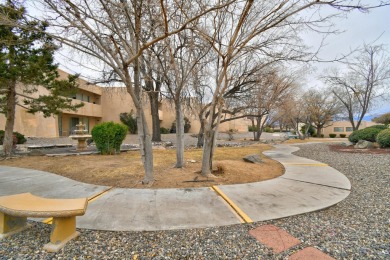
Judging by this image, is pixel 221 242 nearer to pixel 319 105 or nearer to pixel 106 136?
pixel 106 136

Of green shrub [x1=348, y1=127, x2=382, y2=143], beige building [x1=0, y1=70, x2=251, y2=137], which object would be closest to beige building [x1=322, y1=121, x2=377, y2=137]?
beige building [x1=0, y1=70, x2=251, y2=137]

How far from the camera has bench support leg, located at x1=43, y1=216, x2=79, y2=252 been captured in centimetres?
233

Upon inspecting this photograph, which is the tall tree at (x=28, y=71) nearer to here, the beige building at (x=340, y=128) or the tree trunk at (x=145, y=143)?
the tree trunk at (x=145, y=143)

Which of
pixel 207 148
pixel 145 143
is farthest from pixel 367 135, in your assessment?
pixel 145 143

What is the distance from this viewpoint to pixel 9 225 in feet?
8.75

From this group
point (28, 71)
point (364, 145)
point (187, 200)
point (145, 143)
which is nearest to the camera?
point (187, 200)

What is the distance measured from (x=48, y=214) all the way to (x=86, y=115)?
23.9 meters

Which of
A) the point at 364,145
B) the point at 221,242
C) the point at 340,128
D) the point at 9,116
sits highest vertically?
the point at 9,116

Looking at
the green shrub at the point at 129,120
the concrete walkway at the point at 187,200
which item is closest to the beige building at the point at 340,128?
the green shrub at the point at 129,120

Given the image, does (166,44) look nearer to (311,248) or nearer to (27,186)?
(27,186)

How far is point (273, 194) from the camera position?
4.08 metres

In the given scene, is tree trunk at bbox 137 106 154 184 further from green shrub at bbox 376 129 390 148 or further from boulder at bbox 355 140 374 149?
boulder at bbox 355 140 374 149

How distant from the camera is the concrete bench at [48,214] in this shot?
2311mm

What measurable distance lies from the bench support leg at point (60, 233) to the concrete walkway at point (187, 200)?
28 cm
